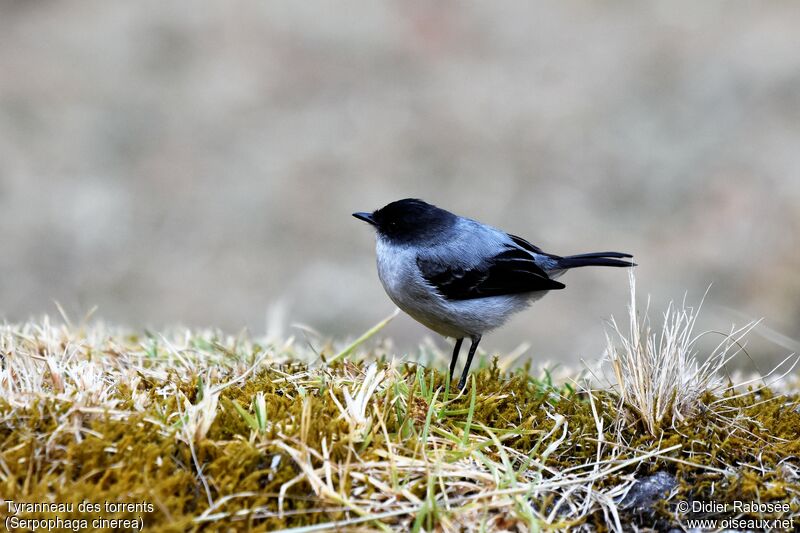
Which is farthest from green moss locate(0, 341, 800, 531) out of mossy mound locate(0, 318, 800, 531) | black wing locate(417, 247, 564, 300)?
black wing locate(417, 247, 564, 300)

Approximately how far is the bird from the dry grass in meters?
0.76

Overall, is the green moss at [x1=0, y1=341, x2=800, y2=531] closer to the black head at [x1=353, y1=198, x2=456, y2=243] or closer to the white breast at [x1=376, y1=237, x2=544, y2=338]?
the white breast at [x1=376, y1=237, x2=544, y2=338]

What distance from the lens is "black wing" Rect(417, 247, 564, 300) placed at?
14.6ft

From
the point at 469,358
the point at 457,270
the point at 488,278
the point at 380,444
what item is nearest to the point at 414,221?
the point at 457,270

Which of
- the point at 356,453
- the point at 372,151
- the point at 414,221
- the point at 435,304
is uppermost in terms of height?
the point at 372,151

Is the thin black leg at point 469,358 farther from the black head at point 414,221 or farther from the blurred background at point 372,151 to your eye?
the blurred background at point 372,151

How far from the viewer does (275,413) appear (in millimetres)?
3160

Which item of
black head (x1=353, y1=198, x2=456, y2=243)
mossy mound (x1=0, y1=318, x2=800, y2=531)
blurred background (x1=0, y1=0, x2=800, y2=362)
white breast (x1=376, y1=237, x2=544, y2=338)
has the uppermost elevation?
blurred background (x1=0, y1=0, x2=800, y2=362)

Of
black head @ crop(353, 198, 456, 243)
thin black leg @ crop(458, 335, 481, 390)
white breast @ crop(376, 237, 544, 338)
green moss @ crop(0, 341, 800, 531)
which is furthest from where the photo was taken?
black head @ crop(353, 198, 456, 243)

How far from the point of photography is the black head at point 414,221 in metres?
4.70

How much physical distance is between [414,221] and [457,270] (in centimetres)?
48

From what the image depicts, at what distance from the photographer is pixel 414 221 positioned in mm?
4730

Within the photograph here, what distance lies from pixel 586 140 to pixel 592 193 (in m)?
1.14

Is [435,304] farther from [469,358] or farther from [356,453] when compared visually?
[356,453]
